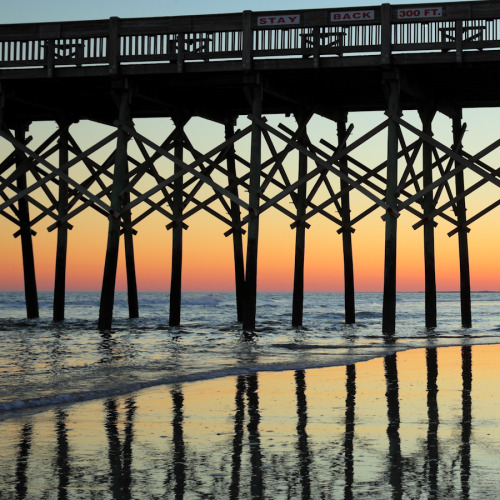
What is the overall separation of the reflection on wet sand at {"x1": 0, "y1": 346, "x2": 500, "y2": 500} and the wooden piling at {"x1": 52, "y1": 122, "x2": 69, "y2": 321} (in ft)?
47.0

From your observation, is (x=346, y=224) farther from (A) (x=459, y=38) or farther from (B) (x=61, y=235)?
(B) (x=61, y=235)

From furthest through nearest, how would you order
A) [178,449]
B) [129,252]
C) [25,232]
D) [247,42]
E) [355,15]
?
[25,232], [129,252], [247,42], [355,15], [178,449]

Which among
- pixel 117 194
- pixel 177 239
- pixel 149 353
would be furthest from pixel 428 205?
pixel 149 353

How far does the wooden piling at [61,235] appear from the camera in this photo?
79.9 feet

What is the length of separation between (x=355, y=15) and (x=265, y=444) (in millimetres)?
13216

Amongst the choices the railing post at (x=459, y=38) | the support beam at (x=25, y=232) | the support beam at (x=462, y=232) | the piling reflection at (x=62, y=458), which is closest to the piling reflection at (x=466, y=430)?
the piling reflection at (x=62, y=458)

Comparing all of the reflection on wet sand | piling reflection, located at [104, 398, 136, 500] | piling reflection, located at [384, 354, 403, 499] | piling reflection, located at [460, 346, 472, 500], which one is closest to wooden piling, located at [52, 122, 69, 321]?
piling reflection, located at [384, 354, 403, 499]

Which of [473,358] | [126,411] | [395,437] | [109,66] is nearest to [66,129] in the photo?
[109,66]

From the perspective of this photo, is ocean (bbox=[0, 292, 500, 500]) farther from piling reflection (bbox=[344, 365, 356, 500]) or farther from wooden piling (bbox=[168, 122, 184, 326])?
wooden piling (bbox=[168, 122, 184, 326])

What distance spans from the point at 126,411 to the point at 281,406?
1389mm

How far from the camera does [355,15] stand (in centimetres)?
1891

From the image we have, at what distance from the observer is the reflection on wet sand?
5816 millimetres

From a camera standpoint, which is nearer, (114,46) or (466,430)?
(466,430)

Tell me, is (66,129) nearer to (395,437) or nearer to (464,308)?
(464,308)
